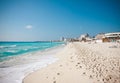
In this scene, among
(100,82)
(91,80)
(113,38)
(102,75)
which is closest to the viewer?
(100,82)

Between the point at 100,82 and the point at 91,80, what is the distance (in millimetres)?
336

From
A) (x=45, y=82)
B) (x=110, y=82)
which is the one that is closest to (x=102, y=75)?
(x=110, y=82)

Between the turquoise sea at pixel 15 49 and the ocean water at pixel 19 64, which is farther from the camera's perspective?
the turquoise sea at pixel 15 49

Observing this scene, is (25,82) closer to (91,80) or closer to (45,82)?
(45,82)

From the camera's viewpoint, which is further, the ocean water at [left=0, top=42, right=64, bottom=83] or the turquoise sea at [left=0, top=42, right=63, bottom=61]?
the turquoise sea at [left=0, top=42, right=63, bottom=61]

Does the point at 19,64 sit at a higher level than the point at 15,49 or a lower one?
higher

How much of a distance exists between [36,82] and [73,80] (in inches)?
58.8

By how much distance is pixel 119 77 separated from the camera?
403 centimetres

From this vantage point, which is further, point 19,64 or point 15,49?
point 15,49

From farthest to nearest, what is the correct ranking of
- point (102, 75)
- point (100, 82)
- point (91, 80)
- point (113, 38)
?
1. point (113, 38)
2. point (102, 75)
3. point (91, 80)
4. point (100, 82)

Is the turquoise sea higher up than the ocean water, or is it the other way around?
the ocean water

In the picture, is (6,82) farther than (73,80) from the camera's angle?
Yes

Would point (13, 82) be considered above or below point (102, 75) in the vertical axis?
below

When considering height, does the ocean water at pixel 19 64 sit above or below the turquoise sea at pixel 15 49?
above
